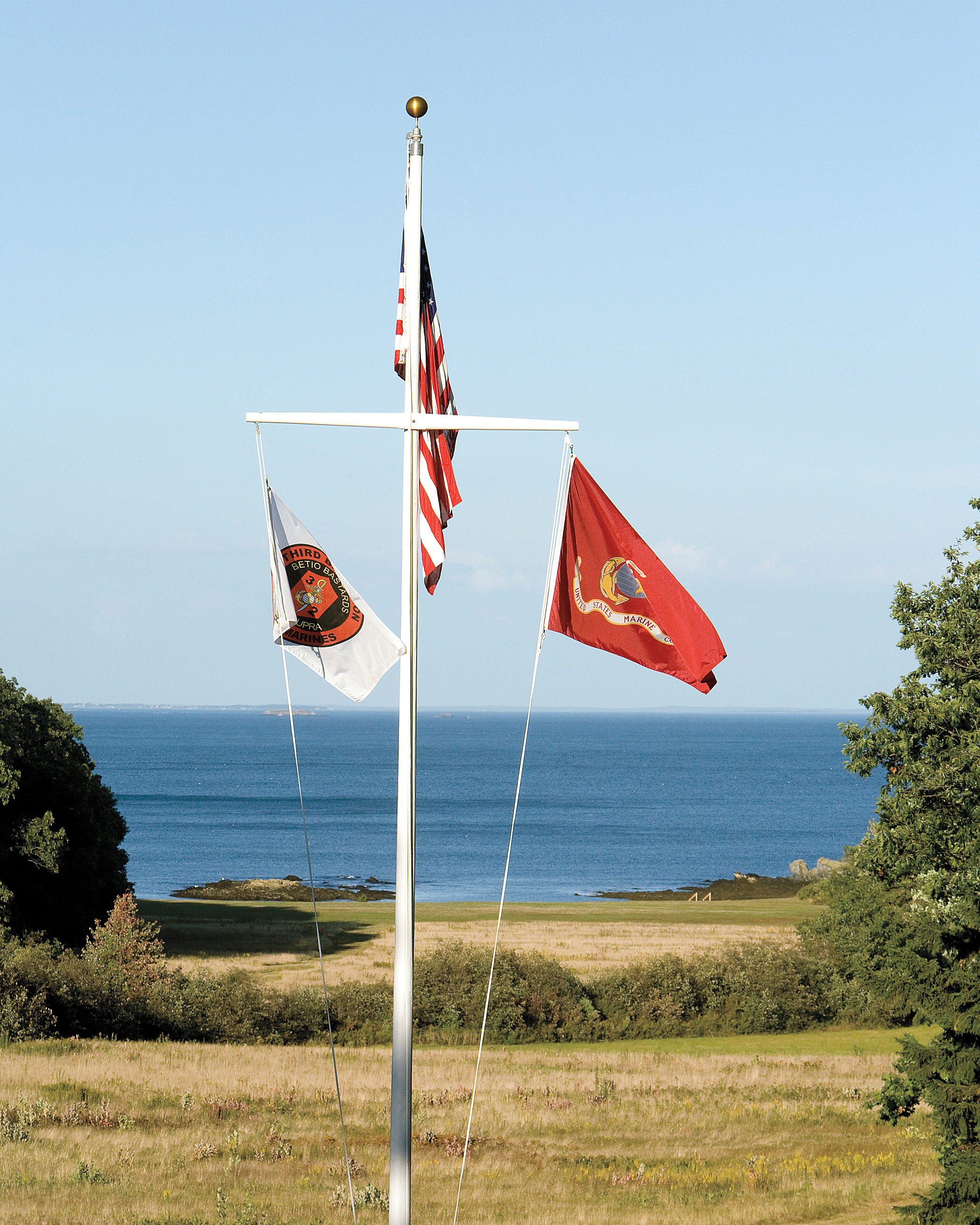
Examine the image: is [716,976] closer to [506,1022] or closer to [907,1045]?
[506,1022]

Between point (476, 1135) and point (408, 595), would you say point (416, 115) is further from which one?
point (476, 1135)

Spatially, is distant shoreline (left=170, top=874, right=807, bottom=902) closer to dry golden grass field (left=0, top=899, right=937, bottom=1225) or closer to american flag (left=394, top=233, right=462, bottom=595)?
dry golden grass field (left=0, top=899, right=937, bottom=1225)

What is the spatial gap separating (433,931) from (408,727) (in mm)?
55432

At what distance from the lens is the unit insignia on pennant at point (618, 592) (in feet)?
34.6

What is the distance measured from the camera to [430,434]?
10.6 meters

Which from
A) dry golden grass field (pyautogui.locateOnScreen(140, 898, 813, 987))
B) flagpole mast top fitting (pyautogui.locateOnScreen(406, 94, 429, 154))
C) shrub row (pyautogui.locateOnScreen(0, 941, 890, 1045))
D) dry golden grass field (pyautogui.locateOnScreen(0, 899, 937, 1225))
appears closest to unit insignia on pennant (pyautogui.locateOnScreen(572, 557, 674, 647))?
flagpole mast top fitting (pyautogui.locateOnScreen(406, 94, 429, 154))

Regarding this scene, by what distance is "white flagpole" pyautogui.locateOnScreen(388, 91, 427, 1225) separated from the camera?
9.66m

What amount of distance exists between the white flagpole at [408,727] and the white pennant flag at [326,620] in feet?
0.81

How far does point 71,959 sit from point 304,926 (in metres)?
32.0

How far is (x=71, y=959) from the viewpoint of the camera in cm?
3534

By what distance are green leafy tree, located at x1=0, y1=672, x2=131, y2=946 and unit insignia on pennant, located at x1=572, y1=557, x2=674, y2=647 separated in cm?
3569

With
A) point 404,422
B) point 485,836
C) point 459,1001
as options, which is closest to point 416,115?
point 404,422

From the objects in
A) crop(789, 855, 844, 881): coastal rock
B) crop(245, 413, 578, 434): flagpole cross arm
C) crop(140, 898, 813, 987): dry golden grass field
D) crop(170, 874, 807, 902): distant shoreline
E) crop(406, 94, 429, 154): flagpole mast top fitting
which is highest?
crop(406, 94, 429, 154): flagpole mast top fitting

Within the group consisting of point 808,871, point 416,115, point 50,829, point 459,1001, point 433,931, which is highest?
point 416,115
